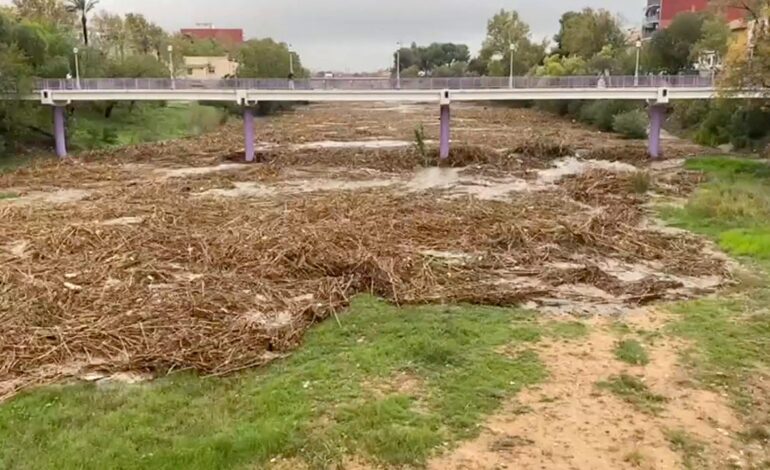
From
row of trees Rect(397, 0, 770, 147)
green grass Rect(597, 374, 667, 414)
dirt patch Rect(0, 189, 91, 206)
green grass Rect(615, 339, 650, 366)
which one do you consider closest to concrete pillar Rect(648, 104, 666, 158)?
row of trees Rect(397, 0, 770, 147)

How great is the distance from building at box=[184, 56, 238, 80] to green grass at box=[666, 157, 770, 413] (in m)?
77.8

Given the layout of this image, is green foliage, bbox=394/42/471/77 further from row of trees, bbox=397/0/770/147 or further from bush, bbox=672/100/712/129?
bush, bbox=672/100/712/129

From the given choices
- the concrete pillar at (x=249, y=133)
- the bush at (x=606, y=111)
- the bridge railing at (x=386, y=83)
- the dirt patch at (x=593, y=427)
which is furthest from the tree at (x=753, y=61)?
the bush at (x=606, y=111)

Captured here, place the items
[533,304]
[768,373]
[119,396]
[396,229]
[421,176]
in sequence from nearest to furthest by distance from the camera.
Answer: [119,396] < [768,373] < [533,304] < [396,229] < [421,176]

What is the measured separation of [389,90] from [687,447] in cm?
3336

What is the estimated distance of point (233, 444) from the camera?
8.80 meters

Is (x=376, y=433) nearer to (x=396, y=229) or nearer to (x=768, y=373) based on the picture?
(x=768, y=373)

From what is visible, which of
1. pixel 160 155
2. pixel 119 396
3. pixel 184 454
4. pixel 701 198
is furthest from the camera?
pixel 160 155

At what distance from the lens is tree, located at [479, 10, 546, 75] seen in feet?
310

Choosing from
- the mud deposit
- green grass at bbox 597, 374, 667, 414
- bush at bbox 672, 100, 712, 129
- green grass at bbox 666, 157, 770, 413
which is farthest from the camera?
bush at bbox 672, 100, 712, 129

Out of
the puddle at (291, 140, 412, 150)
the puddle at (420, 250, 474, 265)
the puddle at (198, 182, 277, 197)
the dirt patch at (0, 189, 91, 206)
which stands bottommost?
the puddle at (420, 250, 474, 265)

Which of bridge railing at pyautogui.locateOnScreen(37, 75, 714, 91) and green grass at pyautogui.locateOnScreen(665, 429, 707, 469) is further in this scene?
bridge railing at pyautogui.locateOnScreen(37, 75, 714, 91)

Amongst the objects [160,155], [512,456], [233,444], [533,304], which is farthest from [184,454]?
[160,155]

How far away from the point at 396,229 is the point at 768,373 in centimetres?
1181
